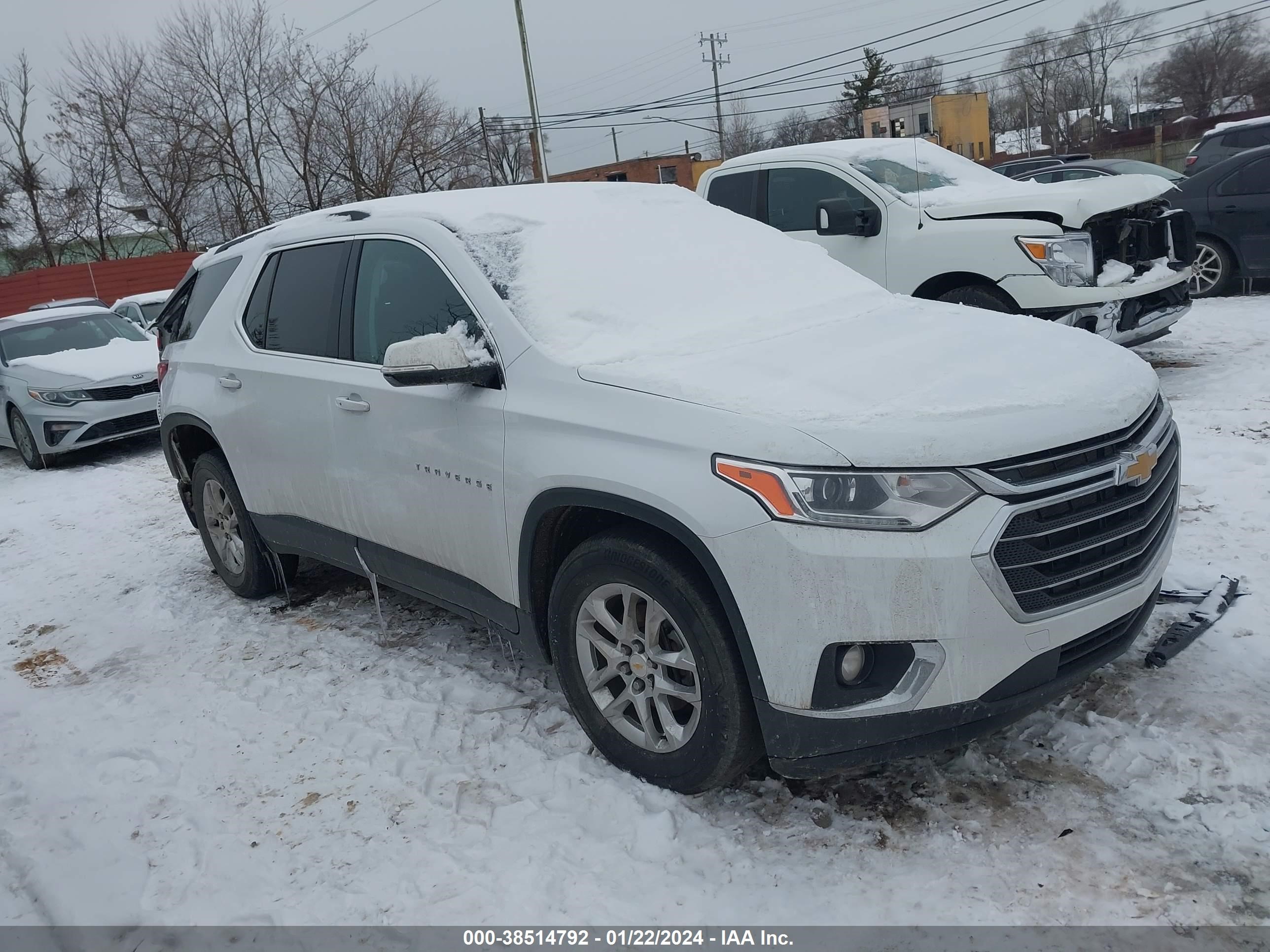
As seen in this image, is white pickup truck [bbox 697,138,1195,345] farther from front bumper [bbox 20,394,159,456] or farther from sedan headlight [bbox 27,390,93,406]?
sedan headlight [bbox 27,390,93,406]

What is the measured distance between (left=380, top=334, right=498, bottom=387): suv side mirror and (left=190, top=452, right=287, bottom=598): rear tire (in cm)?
208

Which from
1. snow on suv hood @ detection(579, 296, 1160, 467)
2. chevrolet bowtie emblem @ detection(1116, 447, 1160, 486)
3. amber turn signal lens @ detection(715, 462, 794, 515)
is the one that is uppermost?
snow on suv hood @ detection(579, 296, 1160, 467)

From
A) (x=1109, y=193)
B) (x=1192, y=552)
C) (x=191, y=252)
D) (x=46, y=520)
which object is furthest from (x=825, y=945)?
(x=191, y=252)

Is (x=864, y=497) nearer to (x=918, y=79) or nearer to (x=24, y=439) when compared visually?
(x=24, y=439)

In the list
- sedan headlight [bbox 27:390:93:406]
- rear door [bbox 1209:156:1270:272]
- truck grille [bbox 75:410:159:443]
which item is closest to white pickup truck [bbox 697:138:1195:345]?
rear door [bbox 1209:156:1270:272]

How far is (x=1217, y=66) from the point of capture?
62281mm

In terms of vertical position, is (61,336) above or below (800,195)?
below

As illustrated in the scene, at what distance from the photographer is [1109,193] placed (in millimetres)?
6730

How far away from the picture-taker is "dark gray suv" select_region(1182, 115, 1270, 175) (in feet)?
42.8

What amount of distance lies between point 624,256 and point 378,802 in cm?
212

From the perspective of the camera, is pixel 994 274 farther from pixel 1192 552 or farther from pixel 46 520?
pixel 46 520

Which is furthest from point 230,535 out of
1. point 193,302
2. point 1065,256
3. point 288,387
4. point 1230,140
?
point 1230,140

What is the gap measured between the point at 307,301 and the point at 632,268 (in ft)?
5.05

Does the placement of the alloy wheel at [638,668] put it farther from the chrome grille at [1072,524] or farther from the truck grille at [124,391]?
the truck grille at [124,391]
